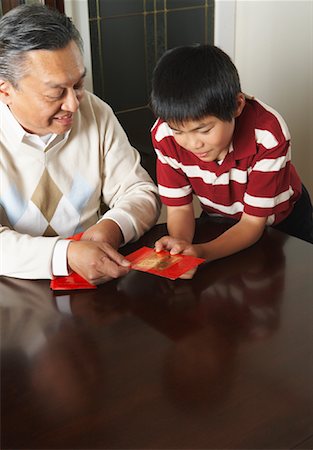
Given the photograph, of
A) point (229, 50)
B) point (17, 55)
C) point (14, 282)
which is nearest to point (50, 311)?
point (14, 282)

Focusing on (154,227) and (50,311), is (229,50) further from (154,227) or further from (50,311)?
(50,311)

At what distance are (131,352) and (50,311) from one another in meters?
0.23

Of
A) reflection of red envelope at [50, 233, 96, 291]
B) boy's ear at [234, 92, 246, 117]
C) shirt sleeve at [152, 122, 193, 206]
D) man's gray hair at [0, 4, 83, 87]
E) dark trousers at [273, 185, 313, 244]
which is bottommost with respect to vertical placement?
dark trousers at [273, 185, 313, 244]

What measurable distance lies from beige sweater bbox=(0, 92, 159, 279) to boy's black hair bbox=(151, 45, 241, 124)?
0.30 metres

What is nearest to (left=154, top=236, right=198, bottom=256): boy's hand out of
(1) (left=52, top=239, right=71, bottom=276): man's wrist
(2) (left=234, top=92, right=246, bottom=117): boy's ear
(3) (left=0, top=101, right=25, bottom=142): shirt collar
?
(1) (left=52, top=239, right=71, bottom=276): man's wrist

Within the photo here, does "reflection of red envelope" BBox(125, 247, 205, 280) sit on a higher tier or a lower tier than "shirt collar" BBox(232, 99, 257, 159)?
lower

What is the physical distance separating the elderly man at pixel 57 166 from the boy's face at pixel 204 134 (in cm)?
25

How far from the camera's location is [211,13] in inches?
125

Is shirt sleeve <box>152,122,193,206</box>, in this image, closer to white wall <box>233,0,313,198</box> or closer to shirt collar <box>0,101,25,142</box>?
shirt collar <box>0,101,25,142</box>

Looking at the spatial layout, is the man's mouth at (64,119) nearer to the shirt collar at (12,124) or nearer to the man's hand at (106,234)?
the shirt collar at (12,124)

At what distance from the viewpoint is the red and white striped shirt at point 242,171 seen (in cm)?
157

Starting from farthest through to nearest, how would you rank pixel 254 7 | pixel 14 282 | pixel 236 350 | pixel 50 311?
pixel 254 7
pixel 14 282
pixel 50 311
pixel 236 350

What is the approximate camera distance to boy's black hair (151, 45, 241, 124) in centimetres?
142

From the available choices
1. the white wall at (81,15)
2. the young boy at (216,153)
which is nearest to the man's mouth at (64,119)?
the young boy at (216,153)
